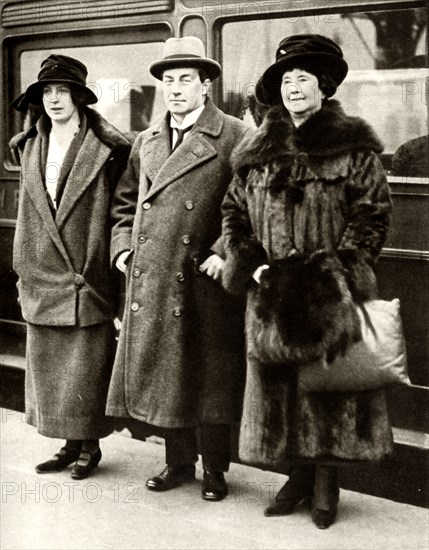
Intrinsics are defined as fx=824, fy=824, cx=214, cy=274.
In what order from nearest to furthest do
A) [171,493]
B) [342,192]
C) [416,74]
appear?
[342,192]
[416,74]
[171,493]

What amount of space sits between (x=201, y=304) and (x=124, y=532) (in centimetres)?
105

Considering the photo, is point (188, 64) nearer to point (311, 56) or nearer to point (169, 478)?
point (311, 56)

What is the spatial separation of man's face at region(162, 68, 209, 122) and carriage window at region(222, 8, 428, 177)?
0.49 metres

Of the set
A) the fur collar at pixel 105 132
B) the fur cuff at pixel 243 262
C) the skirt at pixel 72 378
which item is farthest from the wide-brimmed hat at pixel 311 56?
the skirt at pixel 72 378

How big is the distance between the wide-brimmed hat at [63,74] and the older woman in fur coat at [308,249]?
972 millimetres

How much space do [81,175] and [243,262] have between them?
1027 millimetres

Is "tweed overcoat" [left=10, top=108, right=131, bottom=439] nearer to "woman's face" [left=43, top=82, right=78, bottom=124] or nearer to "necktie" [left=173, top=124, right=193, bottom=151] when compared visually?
"woman's face" [left=43, top=82, right=78, bottom=124]

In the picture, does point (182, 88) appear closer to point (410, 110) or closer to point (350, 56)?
point (350, 56)

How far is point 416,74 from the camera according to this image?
11.6 feet

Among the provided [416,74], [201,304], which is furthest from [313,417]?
[416,74]

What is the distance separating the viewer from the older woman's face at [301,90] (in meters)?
3.36

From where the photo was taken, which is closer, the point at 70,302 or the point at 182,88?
the point at 182,88

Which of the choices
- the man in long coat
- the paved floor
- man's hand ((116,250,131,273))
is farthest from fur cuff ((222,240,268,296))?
the paved floor

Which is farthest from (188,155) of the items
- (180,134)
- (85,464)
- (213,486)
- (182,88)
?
(85,464)
